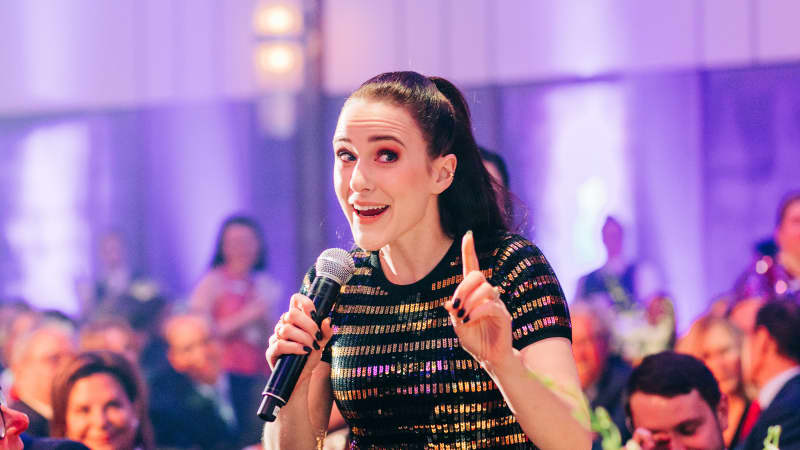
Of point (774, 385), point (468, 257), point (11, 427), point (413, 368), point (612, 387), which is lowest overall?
point (612, 387)

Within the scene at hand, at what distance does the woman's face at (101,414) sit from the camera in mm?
3236

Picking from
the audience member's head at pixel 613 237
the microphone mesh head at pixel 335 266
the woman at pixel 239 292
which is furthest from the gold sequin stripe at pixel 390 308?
the audience member's head at pixel 613 237

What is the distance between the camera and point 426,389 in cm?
186

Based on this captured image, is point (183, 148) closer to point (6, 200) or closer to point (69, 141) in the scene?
point (69, 141)

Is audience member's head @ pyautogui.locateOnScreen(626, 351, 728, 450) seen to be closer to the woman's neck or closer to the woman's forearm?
the woman's neck

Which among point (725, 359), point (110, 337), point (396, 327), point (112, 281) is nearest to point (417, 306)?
point (396, 327)

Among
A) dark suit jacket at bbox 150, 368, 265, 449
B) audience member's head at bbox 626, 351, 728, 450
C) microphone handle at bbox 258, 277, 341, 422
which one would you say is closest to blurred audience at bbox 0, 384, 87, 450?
microphone handle at bbox 258, 277, 341, 422

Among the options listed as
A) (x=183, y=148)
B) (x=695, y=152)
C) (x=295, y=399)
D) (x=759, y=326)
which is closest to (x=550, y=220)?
(x=695, y=152)

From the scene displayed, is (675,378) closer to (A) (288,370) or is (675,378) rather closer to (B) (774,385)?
(B) (774,385)

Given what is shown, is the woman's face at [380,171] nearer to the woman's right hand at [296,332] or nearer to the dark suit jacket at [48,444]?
the woman's right hand at [296,332]

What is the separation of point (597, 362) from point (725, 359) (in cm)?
58

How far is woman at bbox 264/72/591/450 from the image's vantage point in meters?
1.78

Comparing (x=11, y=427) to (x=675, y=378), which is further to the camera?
(x=675, y=378)

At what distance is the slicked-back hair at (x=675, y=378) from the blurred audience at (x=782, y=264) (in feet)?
6.06
